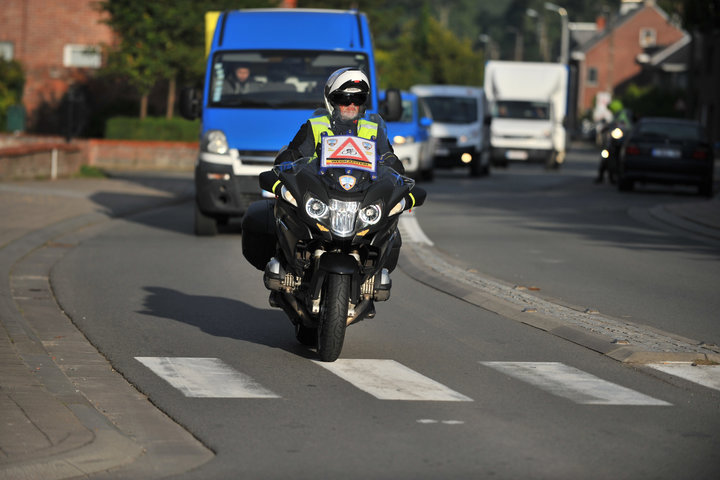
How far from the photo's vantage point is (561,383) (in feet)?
26.7

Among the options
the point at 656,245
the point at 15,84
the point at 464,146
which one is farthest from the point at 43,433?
the point at 15,84

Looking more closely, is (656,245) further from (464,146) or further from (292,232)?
(464,146)

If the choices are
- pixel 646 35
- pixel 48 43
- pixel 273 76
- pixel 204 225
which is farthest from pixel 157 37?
pixel 646 35

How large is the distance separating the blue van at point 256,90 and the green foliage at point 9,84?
24.1 meters

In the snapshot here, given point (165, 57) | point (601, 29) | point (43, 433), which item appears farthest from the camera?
point (601, 29)

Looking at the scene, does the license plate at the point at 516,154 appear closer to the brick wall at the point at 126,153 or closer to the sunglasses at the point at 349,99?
the brick wall at the point at 126,153

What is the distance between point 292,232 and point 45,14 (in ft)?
122

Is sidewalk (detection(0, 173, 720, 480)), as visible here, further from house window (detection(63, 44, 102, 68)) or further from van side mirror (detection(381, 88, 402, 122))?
house window (detection(63, 44, 102, 68))

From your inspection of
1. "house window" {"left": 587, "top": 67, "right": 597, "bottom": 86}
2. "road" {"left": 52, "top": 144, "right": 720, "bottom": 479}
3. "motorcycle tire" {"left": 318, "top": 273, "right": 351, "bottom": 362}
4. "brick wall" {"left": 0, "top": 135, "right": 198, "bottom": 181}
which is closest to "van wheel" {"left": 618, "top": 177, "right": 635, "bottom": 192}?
"brick wall" {"left": 0, "top": 135, "right": 198, "bottom": 181}

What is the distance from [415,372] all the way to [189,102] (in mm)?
9841

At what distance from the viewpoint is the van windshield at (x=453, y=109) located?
37.2 m

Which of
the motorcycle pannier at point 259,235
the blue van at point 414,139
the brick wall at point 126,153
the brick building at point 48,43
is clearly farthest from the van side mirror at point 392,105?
the brick building at point 48,43

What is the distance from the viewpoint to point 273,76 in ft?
Result: 59.5

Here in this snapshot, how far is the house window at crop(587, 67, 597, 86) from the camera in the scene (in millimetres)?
128500
